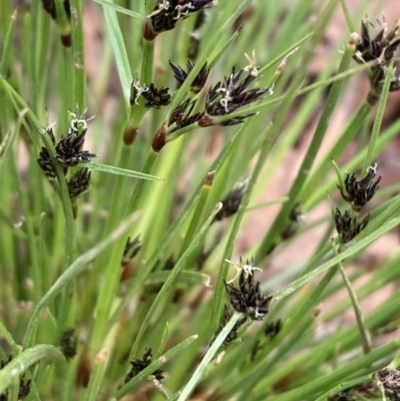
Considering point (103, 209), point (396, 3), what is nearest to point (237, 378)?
point (103, 209)

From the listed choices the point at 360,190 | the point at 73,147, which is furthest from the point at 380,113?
the point at 73,147

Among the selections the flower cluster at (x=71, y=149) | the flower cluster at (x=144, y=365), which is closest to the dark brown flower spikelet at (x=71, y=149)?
the flower cluster at (x=71, y=149)

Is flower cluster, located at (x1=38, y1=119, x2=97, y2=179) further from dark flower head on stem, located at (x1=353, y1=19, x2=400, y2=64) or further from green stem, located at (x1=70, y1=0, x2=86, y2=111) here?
dark flower head on stem, located at (x1=353, y1=19, x2=400, y2=64)

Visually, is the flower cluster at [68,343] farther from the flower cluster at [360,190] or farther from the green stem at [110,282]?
the flower cluster at [360,190]

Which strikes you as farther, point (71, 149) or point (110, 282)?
point (110, 282)

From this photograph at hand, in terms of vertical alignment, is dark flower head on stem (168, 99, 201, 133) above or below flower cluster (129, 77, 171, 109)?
below

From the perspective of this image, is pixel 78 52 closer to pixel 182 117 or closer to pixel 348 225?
pixel 182 117

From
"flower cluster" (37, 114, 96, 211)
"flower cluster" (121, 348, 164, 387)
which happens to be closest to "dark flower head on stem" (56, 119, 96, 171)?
"flower cluster" (37, 114, 96, 211)

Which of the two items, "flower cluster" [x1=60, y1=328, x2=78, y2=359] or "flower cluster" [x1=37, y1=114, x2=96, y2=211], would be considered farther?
"flower cluster" [x1=60, y1=328, x2=78, y2=359]
